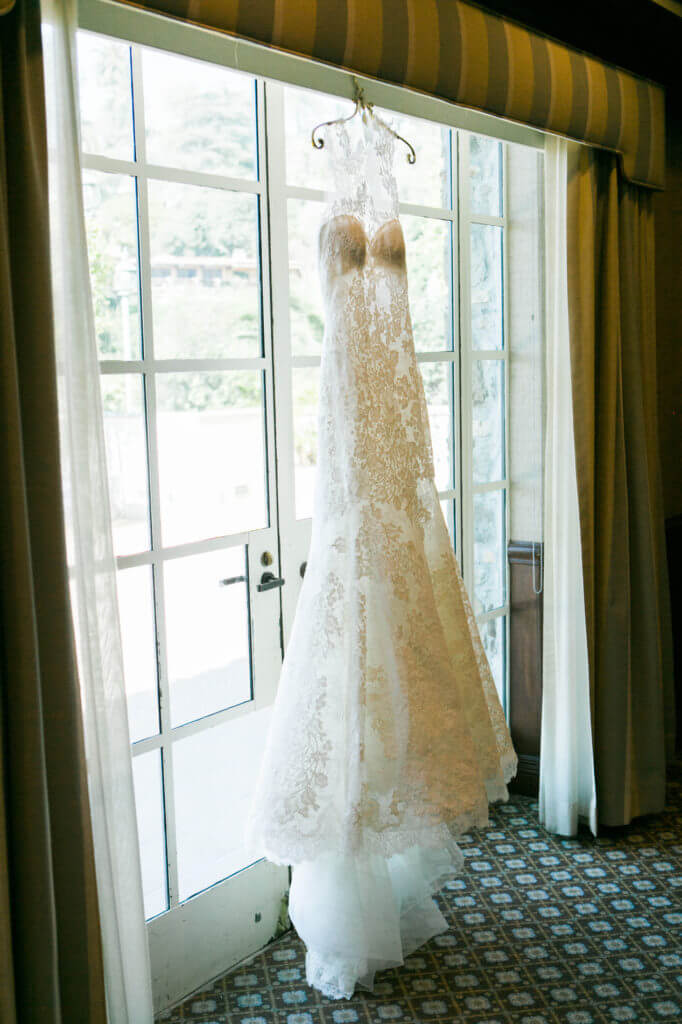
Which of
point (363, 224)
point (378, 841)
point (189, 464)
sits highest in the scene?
point (363, 224)

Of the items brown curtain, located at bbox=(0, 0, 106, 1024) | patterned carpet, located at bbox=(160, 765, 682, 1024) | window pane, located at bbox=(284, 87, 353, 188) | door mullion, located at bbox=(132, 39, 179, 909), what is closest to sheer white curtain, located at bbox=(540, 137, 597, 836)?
patterned carpet, located at bbox=(160, 765, 682, 1024)

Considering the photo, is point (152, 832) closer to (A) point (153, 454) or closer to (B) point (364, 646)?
(B) point (364, 646)

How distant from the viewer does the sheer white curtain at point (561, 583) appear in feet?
9.65

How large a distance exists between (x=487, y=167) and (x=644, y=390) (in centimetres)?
92

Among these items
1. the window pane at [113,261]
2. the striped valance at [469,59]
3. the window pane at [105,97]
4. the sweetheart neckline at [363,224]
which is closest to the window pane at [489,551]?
the striped valance at [469,59]

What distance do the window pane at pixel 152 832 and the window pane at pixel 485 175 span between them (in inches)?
80.7

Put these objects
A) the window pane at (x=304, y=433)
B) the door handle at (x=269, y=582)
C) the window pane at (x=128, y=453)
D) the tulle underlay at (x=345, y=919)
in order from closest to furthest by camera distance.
→ the window pane at (x=128, y=453) < the tulle underlay at (x=345, y=919) < the door handle at (x=269, y=582) < the window pane at (x=304, y=433)

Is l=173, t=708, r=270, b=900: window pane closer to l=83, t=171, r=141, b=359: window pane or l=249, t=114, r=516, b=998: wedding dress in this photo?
l=249, t=114, r=516, b=998: wedding dress

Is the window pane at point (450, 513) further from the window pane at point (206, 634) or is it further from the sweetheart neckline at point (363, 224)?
the sweetheart neckline at point (363, 224)

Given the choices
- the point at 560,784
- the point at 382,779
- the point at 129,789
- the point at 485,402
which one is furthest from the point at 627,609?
the point at 129,789

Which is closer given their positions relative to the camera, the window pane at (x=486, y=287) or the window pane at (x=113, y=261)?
the window pane at (x=113, y=261)

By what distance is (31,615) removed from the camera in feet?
5.02

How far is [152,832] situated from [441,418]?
158 cm

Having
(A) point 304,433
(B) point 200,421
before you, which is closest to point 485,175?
(A) point 304,433
